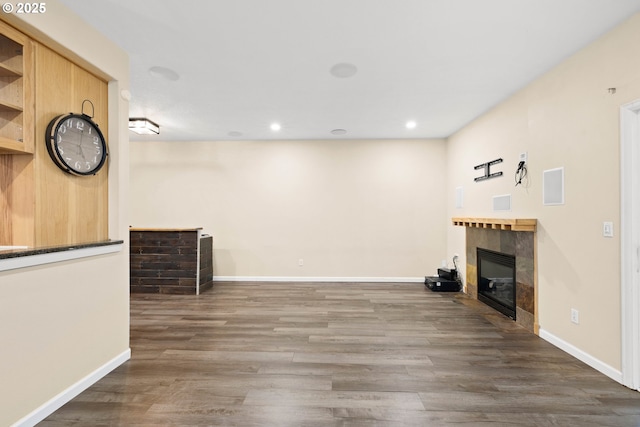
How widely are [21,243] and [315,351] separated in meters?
2.31

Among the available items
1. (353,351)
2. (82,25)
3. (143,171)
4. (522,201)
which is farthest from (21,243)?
(522,201)

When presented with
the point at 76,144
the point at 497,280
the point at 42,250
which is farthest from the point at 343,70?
the point at 497,280

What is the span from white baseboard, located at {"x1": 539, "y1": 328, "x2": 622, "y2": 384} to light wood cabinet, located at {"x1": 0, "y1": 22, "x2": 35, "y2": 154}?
436cm

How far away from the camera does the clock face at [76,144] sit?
1.97 m

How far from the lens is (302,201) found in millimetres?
5559

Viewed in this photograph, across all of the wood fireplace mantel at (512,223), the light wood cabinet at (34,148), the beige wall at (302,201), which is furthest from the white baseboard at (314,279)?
the light wood cabinet at (34,148)

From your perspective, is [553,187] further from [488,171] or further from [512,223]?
[488,171]

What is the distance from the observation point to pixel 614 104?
225cm

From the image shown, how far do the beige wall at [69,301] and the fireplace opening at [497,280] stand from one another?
411cm

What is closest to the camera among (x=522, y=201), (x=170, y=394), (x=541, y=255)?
(x=170, y=394)

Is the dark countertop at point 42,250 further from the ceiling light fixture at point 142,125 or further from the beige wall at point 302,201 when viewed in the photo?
the beige wall at point 302,201

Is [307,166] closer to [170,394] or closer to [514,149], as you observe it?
[514,149]

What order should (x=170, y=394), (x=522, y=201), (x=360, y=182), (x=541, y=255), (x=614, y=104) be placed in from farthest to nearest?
(x=360, y=182) → (x=522, y=201) → (x=541, y=255) → (x=614, y=104) → (x=170, y=394)

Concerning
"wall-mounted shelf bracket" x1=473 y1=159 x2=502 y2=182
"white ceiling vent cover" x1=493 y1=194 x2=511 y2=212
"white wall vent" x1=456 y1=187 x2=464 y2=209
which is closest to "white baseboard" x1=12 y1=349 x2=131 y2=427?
"white ceiling vent cover" x1=493 y1=194 x2=511 y2=212
